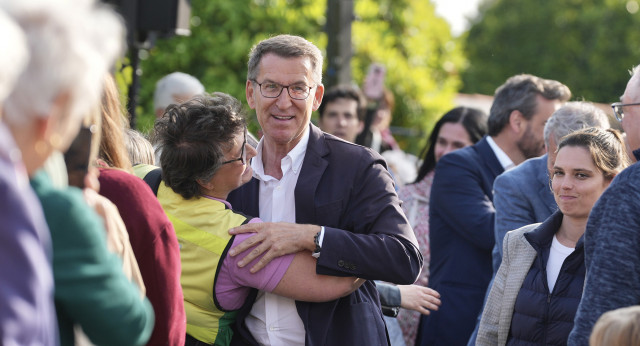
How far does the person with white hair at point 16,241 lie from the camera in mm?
1591

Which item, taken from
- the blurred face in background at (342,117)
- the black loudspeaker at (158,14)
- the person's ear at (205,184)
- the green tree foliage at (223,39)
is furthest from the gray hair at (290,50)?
the green tree foliage at (223,39)

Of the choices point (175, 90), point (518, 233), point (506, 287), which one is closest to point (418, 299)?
point (506, 287)

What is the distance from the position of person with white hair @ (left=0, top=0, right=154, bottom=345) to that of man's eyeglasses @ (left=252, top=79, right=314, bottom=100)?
1691 millimetres

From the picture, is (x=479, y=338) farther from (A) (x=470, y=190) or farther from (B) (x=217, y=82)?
(B) (x=217, y=82)

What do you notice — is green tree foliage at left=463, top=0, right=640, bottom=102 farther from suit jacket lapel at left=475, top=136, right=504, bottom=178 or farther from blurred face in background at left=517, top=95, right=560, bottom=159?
suit jacket lapel at left=475, top=136, right=504, bottom=178

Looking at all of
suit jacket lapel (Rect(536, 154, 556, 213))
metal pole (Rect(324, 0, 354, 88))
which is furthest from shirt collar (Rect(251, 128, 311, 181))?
metal pole (Rect(324, 0, 354, 88))

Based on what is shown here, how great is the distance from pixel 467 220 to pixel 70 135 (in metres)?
3.47

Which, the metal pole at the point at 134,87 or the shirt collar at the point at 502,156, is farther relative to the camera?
the metal pole at the point at 134,87

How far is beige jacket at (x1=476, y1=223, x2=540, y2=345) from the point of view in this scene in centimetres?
408

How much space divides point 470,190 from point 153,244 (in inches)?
110

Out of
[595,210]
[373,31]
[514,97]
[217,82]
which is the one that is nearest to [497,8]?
[373,31]

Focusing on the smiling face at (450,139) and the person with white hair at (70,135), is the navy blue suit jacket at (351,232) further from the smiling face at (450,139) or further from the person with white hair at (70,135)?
the smiling face at (450,139)

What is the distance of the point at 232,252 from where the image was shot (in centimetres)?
330

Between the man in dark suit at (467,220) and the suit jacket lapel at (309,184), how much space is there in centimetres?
167
